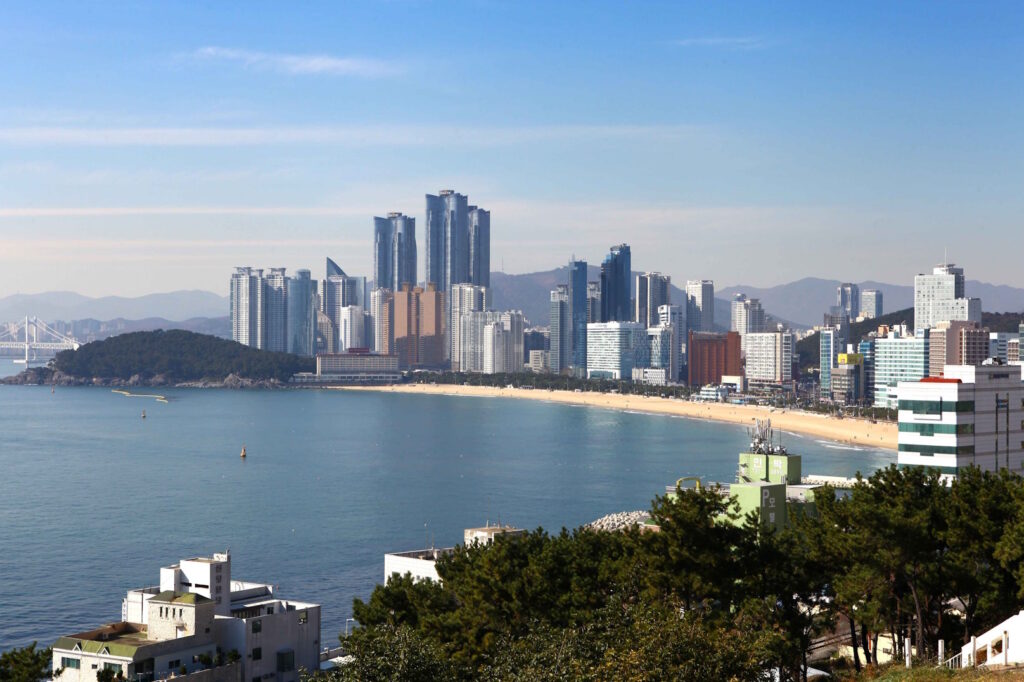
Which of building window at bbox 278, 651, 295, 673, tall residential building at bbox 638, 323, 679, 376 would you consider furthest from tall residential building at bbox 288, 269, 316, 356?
building window at bbox 278, 651, 295, 673

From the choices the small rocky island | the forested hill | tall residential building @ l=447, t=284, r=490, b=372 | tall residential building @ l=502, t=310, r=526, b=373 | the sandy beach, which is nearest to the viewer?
the sandy beach

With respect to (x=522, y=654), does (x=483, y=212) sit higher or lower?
higher

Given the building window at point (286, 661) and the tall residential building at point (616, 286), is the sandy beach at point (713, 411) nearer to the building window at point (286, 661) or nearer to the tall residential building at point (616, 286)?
the tall residential building at point (616, 286)

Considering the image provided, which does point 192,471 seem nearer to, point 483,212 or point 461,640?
point 461,640

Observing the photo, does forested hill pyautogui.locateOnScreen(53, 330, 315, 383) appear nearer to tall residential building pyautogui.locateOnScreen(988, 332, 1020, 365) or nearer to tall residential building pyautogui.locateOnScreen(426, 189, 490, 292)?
tall residential building pyautogui.locateOnScreen(988, 332, 1020, 365)

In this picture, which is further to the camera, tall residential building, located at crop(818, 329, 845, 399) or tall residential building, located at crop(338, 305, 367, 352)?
tall residential building, located at crop(338, 305, 367, 352)

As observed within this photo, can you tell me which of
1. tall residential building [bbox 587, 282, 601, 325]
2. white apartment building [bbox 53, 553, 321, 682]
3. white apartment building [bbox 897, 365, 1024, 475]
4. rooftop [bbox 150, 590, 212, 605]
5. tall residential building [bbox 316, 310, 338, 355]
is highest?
tall residential building [bbox 587, 282, 601, 325]

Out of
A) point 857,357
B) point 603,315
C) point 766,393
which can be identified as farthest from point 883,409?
point 603,315

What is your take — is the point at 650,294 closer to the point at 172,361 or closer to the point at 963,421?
the point at 172,361
